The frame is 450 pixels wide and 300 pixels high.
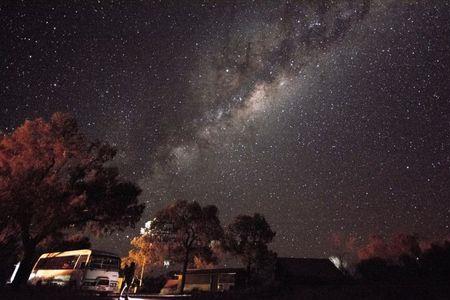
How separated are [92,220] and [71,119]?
31.0 feet

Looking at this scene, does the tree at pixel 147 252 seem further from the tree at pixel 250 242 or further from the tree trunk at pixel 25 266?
the tree trunk at pixel 25 266

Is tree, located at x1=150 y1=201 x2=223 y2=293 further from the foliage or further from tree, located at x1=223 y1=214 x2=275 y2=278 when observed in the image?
the foliage

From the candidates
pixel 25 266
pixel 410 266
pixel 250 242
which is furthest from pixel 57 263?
pixel 410 266

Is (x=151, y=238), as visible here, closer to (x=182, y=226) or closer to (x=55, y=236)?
(x=182, y=226)

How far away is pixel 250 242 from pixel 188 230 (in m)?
14.0

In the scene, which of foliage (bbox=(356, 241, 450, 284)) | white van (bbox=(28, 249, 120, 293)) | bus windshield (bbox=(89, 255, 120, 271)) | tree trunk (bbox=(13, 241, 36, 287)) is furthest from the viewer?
foliage (bbox=(356, 241, 450, 284))

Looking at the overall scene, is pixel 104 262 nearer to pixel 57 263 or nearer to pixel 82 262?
pixel 82 262

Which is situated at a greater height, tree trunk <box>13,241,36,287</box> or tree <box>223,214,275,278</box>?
tree <box>223,214,275,278</box>

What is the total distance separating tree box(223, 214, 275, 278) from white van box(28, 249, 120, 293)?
104ft

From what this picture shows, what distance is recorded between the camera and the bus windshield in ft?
82.7

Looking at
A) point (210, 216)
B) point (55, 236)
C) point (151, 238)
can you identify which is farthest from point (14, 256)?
point (210, 216)

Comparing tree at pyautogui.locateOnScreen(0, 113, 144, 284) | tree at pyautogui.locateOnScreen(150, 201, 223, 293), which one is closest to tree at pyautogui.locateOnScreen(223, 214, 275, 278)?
tree at pyautogui.locateOnScreen(150, 201, 223, 293)

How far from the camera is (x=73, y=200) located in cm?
2780

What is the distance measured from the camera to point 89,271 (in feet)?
81.1
